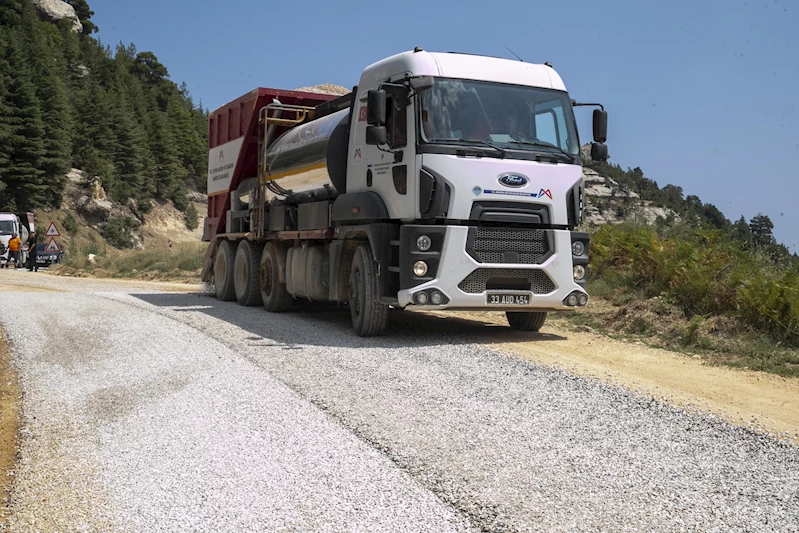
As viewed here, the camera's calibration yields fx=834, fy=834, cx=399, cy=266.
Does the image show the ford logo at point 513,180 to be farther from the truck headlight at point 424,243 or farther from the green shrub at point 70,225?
the green shrub at point 70,225

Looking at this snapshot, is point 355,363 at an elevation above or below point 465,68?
below

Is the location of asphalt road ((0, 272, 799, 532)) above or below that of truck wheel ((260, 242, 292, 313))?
below

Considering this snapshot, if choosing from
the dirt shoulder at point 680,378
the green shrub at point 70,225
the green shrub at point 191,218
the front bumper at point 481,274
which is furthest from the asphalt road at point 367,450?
the green shrub at point 191,218

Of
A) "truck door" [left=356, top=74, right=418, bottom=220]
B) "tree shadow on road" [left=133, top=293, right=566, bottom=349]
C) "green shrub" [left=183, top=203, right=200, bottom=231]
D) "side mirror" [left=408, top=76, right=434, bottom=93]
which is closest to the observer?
"side mirror" [left=408, top=76, right=434, bottom=93]

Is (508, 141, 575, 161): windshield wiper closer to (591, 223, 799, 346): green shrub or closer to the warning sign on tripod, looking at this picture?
(591, 223, 799, 346): green shrub

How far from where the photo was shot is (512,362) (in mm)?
8531

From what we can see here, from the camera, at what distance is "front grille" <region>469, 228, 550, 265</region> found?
9.87 metres

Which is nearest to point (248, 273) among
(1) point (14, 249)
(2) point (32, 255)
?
(2) point (32, 255)

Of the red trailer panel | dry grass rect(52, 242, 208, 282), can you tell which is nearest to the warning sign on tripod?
dry grass rect(52, 242, 208, 282)

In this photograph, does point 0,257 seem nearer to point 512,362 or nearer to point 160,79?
point 512,362

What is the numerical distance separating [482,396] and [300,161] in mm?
6697

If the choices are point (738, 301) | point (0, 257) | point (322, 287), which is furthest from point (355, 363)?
point (0, 257)

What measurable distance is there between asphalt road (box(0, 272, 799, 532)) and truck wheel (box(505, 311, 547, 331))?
107 inches

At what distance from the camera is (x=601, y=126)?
10656 millimetres
